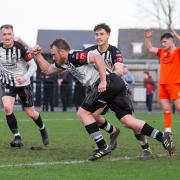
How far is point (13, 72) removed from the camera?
11.6 metres

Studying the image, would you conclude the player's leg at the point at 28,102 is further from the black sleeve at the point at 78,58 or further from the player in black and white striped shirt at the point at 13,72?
the black sleeve at the point at 78,58

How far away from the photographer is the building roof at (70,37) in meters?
67.1

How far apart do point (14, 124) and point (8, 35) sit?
1556mm

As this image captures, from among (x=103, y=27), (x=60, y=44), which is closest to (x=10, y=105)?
(x=103, y=27)

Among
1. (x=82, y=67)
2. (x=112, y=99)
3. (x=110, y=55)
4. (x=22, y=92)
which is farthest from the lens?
(x=22, y=92)

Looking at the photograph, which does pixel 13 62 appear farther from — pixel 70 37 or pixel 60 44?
pixel 70 37

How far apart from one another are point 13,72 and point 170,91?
3.19 metres

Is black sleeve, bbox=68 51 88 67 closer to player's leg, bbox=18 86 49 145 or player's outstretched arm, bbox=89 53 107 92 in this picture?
player's outstretched arm, bbox=89 53 107 92

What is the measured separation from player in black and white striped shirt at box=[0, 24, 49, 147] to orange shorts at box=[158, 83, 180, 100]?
8.65ft

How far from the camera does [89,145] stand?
11.7 m

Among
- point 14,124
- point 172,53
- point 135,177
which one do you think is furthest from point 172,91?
point 135,177

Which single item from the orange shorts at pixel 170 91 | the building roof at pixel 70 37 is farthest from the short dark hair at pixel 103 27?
the building roof at pixel 70 37

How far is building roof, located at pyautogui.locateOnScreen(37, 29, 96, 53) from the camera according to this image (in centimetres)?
6714

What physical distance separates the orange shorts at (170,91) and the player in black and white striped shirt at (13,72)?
2.64m
